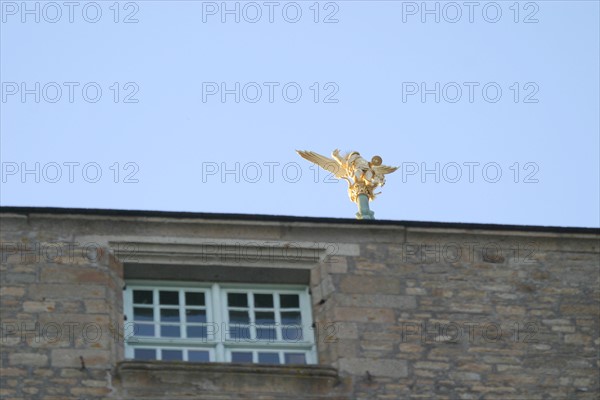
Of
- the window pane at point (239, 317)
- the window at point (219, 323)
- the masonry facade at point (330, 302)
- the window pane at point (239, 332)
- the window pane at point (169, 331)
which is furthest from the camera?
the window pane at point (239, 317)

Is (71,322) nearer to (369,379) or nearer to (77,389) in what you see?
(77,389)

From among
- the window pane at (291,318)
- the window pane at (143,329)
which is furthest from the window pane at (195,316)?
the window pane at (291,318)

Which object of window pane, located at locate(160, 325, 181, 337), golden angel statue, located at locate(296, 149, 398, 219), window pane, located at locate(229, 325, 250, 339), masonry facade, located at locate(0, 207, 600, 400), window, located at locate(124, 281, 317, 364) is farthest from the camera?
golden angel statue, located at locate(296, 149, 398, 219)

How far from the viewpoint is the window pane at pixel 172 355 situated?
18.7 m

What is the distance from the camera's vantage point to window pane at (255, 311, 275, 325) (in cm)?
1917

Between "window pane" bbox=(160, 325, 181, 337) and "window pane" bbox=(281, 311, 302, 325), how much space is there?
1.07 metres

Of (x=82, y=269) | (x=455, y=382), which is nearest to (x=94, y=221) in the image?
(x=82, y=269)

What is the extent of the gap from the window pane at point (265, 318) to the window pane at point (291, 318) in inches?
4.1

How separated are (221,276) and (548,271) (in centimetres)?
334

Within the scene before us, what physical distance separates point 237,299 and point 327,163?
2507mm

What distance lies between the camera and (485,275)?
19.5m

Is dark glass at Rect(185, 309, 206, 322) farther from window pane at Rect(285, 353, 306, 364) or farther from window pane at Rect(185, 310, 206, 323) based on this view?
window pane at Rect(285, 353, 306, 364)

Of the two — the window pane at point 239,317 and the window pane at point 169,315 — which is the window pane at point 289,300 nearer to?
the window pane at point 239,317

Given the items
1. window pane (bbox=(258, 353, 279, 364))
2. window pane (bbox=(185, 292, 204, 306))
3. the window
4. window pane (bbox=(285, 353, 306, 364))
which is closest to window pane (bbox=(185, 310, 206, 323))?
the window
